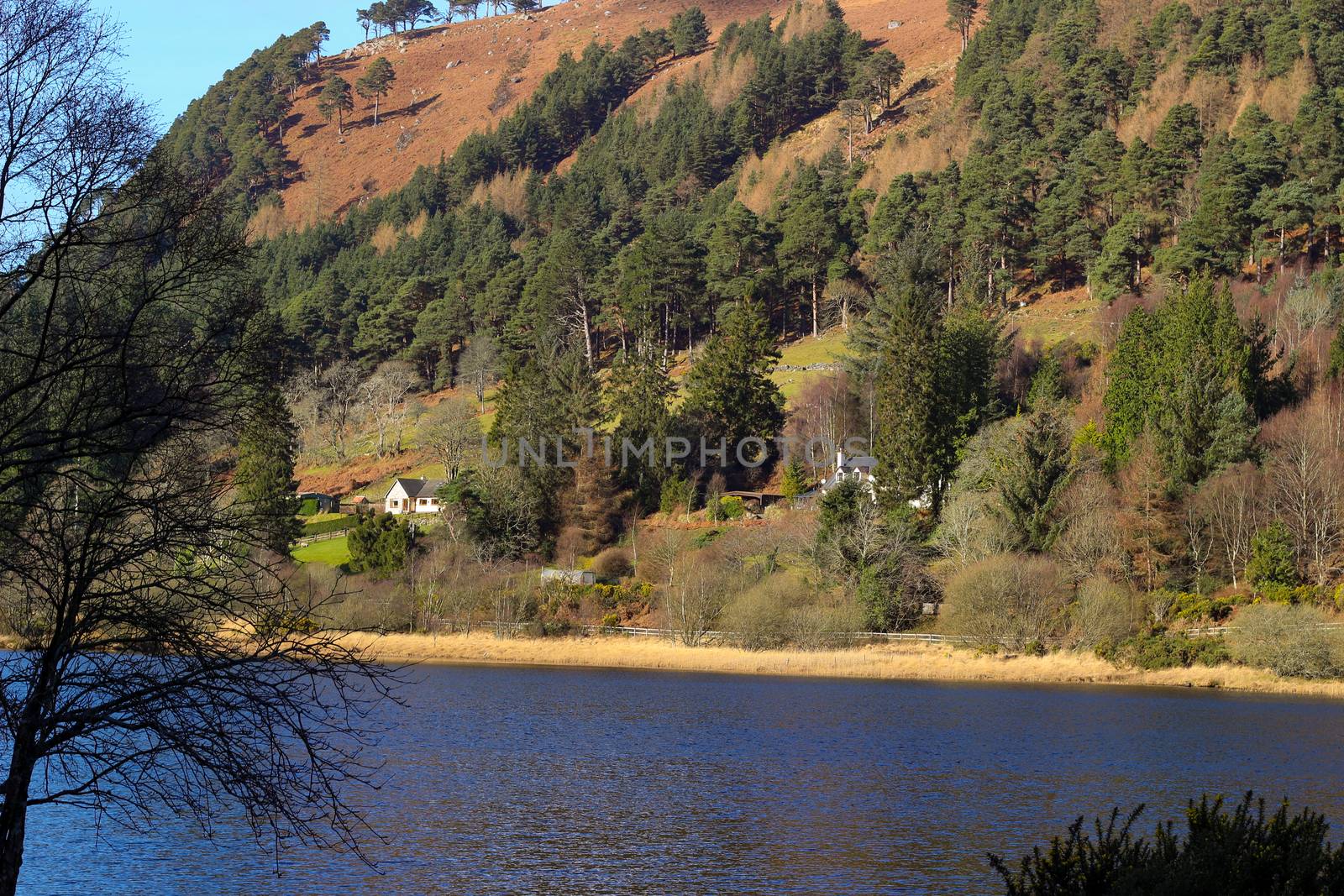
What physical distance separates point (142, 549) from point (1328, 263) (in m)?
95.4

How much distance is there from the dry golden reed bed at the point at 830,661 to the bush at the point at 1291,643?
50cm

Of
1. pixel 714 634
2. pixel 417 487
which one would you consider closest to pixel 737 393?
pixel 417 487

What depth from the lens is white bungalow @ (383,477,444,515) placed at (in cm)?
9100

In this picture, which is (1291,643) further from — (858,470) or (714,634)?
(858,470)

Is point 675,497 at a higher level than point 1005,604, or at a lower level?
higher

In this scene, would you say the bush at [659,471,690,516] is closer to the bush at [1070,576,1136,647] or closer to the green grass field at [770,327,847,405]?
the green grass field at [770,327,847,405]

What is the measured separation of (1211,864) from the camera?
12758mm

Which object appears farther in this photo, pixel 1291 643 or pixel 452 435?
pixel 452 435

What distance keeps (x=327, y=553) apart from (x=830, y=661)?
36272 millimetres

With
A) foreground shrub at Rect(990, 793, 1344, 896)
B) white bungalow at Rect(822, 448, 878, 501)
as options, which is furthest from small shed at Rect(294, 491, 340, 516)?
foreground shrub at Rect(990, 793, 1344, 896)

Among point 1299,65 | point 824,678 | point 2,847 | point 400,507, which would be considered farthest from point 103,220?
point 1299,65

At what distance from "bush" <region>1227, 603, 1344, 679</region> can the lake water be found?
9.96 feet

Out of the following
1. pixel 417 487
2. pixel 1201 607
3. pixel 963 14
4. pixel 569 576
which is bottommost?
pixel 1201 607

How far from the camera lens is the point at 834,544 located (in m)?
63.5
